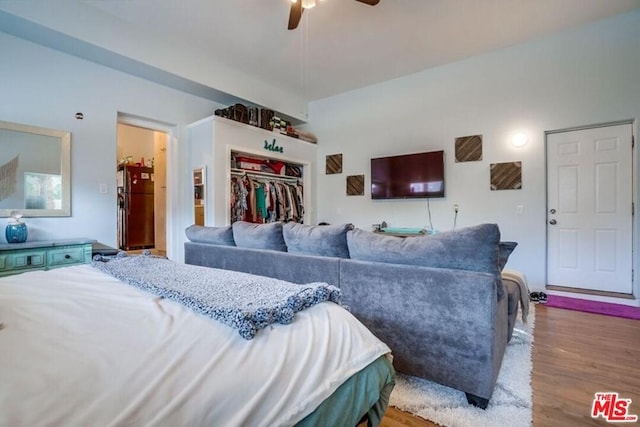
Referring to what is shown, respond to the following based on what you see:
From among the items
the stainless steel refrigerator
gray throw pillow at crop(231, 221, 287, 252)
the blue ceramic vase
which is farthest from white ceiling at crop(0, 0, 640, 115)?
the stainless steel refrigerator

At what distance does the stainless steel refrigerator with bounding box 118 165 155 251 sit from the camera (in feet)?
18.2

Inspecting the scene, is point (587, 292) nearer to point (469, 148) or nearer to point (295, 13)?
point (469, 148)

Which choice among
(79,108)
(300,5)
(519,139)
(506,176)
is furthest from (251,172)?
(519,139)

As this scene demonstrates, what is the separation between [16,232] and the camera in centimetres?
272

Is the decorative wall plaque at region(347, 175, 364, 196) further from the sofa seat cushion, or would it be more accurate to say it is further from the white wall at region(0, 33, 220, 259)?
the sofa seat cushion

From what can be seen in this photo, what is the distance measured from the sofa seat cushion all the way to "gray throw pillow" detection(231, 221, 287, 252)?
62 cm

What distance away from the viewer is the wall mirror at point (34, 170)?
2863 mm

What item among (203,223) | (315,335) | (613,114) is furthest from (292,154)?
(315,335)

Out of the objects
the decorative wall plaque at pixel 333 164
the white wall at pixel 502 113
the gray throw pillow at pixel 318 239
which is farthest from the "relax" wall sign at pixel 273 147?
the gray throw pillow at pixel 318 239

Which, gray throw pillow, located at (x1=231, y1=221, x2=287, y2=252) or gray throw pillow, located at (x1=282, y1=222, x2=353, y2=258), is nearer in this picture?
gray throw pillow, located at (x1=282, y1=222, x2=353, y2=258)

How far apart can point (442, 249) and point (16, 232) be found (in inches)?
144

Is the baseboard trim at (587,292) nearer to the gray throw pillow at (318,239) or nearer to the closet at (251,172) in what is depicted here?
the gray throw pillow at (318,239)

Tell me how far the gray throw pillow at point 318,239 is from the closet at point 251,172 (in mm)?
2305

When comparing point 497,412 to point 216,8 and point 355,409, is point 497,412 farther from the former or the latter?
point 216,8
